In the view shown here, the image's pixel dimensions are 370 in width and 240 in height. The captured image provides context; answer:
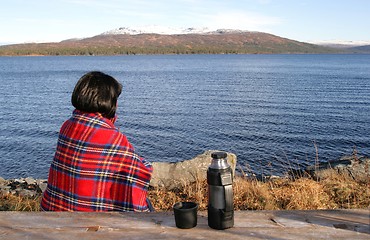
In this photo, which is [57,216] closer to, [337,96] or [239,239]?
[239,239]

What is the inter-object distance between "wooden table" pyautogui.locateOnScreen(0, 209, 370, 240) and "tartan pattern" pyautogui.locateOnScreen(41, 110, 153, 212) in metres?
0.27

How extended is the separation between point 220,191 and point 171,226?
445 mm

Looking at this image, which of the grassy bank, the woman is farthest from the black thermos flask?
the grassy bank

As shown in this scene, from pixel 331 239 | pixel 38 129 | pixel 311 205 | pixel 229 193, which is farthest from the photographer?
pixel 38 129

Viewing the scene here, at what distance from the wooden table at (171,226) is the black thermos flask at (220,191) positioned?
0.07 metres

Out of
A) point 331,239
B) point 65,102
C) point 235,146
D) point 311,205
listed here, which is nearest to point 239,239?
point 331,239

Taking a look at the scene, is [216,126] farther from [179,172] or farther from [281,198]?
[281,198]

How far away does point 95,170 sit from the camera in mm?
3289

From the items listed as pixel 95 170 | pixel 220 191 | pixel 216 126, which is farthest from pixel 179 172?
pixel 216 126

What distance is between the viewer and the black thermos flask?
8.87ft

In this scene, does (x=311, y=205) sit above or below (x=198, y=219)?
below

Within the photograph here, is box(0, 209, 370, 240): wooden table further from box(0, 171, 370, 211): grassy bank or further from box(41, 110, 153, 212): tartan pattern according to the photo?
box(0, 171, 370, 211): grassy bank

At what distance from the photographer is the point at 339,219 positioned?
2.91m

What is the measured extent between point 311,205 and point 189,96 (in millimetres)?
36619
